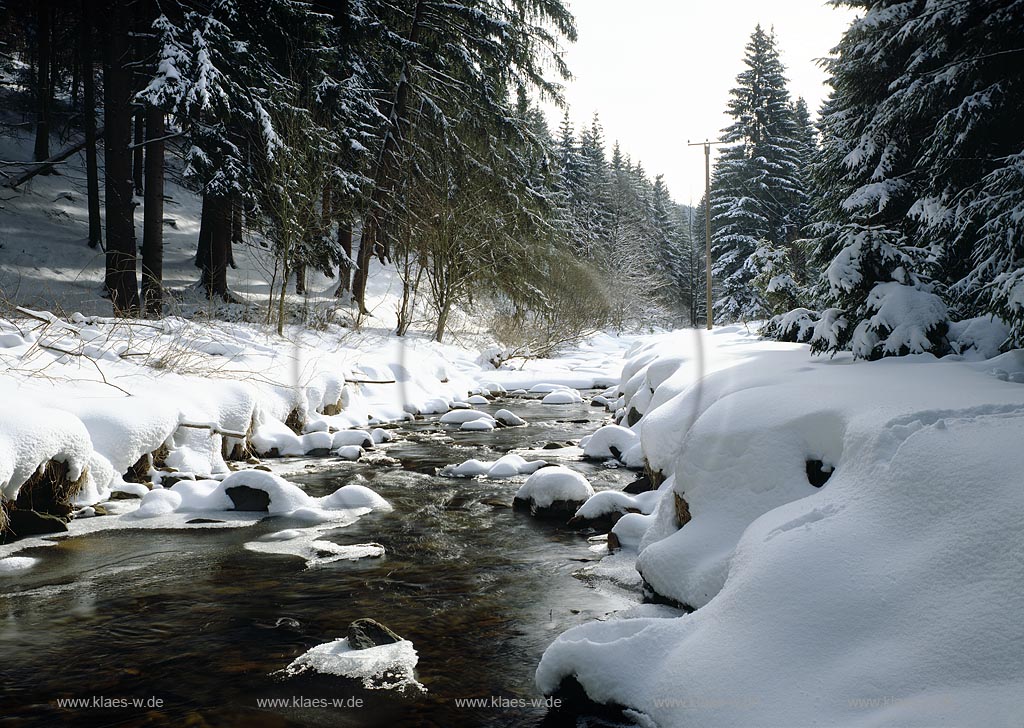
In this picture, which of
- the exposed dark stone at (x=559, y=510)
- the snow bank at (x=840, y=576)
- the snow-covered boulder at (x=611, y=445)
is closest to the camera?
the snow bank at (x=840, y=576)

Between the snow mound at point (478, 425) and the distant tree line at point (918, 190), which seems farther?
the snow mound at point (478, 425)

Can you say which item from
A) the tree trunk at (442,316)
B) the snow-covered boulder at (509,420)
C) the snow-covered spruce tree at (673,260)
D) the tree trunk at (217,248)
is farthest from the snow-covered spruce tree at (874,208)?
the snow-covered spruce tree at (673,260)

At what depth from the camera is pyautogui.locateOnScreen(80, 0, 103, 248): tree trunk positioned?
51.5 feet

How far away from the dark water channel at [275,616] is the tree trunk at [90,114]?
14.3 meters

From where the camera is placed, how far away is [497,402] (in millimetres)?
16562

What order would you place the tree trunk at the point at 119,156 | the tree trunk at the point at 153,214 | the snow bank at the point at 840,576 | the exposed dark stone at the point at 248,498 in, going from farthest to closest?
the tree trunk at the point at 153,214 < the tree trunk at the point at 119,156 < the exposed dark stone at the point at 248,498 < the snow bank at the point at 840,576

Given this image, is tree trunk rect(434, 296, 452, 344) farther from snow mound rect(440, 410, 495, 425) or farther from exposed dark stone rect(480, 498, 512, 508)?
exposed dark stone rect(480, 498, 512, 508)

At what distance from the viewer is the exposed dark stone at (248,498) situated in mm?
6695

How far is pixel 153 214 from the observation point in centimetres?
1466

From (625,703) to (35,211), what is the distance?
25.7 m

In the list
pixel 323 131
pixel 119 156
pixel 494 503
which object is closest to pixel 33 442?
pixel 494 503

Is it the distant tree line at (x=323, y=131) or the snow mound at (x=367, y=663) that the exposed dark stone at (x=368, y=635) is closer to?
the snow mound at (x=367, y=663)

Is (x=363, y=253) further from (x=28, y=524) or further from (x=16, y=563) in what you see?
(x=16, y=563)

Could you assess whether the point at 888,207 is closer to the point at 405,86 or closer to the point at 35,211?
the point at 405,86
